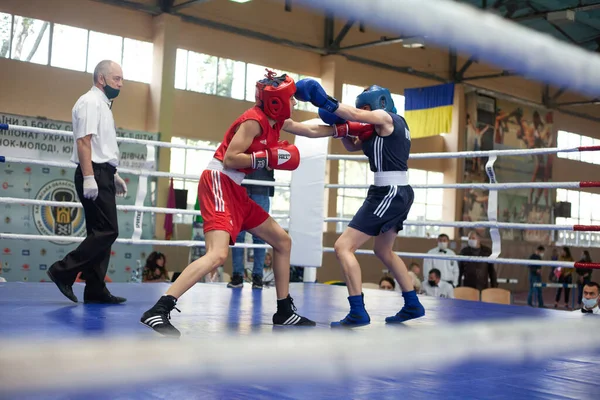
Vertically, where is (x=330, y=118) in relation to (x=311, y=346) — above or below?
above

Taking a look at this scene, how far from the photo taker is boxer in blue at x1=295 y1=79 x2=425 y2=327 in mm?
3217

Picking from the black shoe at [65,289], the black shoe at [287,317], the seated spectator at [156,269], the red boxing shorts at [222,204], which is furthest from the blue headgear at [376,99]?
the seated spectator at [156,269]

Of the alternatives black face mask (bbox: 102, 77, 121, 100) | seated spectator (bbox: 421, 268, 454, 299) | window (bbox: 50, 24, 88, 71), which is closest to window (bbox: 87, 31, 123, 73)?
window (bbox: 50, 24, 88, 71)

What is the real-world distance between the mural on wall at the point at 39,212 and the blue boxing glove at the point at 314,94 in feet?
24.1

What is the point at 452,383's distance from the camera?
1.96 metres

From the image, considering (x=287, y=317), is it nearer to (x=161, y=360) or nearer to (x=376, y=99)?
(x=376, y=99)

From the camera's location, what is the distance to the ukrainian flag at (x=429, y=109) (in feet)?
47.2

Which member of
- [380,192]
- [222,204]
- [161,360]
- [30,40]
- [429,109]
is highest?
[30,40]

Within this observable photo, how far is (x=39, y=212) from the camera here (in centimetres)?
975

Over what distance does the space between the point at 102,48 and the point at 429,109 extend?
22.8ft

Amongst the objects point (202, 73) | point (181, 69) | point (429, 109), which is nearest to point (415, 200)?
point (429, 109)

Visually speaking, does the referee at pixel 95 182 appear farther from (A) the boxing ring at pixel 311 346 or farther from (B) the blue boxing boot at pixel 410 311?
(B) the blue boxing boot at pixel 410 311

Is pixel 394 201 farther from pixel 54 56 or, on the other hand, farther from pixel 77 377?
pixel 54 56

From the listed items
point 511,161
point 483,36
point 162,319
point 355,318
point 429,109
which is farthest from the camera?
point 511,161
